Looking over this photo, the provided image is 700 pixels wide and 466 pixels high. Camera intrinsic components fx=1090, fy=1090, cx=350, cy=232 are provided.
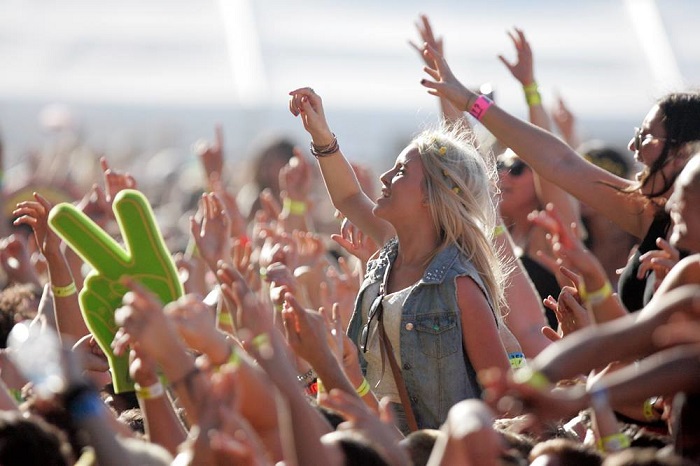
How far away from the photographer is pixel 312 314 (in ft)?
8.55

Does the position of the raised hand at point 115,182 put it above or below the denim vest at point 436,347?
above

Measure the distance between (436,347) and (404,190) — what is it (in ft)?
1.79

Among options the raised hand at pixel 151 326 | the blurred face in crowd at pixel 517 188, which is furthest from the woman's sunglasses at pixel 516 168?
the raised hand at pixel 151 326

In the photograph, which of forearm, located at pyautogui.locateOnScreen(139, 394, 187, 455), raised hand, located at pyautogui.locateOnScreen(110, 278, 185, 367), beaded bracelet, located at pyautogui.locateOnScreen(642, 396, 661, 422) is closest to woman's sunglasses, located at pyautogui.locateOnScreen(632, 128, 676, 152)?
beaded bracelet, located at pyautogui.locateOnScreen(642, 396, 661, 422)

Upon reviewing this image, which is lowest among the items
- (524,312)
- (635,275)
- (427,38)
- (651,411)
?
(651,411)

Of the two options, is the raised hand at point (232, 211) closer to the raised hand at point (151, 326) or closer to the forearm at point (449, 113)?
the forearm at point (449, 113)

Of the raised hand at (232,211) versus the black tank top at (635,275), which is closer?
the black tank top at (635,275)

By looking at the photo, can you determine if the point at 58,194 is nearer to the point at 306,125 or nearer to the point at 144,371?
the point at 306,125

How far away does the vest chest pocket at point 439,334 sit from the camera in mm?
3121

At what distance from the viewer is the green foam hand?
2967 mm

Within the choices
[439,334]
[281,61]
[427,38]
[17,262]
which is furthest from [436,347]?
[281,61]

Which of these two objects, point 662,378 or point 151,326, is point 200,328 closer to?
point 151,326

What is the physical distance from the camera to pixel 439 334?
3.13m

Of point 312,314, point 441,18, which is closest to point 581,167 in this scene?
point 312,314
